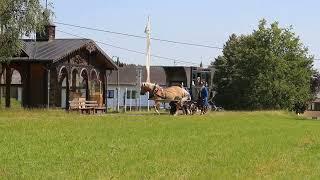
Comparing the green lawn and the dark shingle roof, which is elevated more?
the dark shingle roof

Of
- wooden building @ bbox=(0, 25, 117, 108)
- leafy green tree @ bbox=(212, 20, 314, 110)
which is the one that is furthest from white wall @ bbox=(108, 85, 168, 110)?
wooden building @ bbox=(0, 25, 117, 108)

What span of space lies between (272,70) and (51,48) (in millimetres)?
24797

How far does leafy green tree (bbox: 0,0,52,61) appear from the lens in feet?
117

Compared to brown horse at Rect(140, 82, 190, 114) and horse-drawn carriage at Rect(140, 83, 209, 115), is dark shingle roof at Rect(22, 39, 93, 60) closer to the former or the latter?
horse-drawn carriage at Rect(140, 83, 209, 115)

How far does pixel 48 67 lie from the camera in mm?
42094

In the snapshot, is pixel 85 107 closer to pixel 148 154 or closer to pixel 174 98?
pixel 174 98

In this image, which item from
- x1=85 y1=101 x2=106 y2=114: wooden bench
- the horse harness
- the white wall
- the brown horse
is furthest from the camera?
the white wall

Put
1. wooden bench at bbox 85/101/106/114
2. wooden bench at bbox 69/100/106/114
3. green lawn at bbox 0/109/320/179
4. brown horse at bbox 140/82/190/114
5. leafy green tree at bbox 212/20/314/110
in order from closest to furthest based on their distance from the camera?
1. green lawn at bbox 0/109/320/179
2. brown horse at bbox 140/82/190/114
3. wooden bench at bbox 69/100/106/114
4. wooden bench at bbox 85/101/106/114
5. leafy green tree at bbox 212/20/314/110

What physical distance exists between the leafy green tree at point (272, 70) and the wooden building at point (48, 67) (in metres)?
18.5

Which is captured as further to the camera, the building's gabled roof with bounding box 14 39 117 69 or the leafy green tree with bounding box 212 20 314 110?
the leafy green tree with bounding box 212 20 314 110

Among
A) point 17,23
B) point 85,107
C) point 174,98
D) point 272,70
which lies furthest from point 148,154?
point 272,70

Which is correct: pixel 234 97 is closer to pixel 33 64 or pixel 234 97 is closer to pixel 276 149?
pixel 33 64

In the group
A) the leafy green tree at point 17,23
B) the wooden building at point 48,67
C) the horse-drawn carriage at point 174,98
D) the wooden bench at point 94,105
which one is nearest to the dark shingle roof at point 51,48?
the wooden building at point 48,67

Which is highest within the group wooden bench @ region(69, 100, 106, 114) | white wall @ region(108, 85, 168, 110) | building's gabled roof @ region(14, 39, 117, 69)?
building's gabled roof @ region(14, 39, 117, 69)
